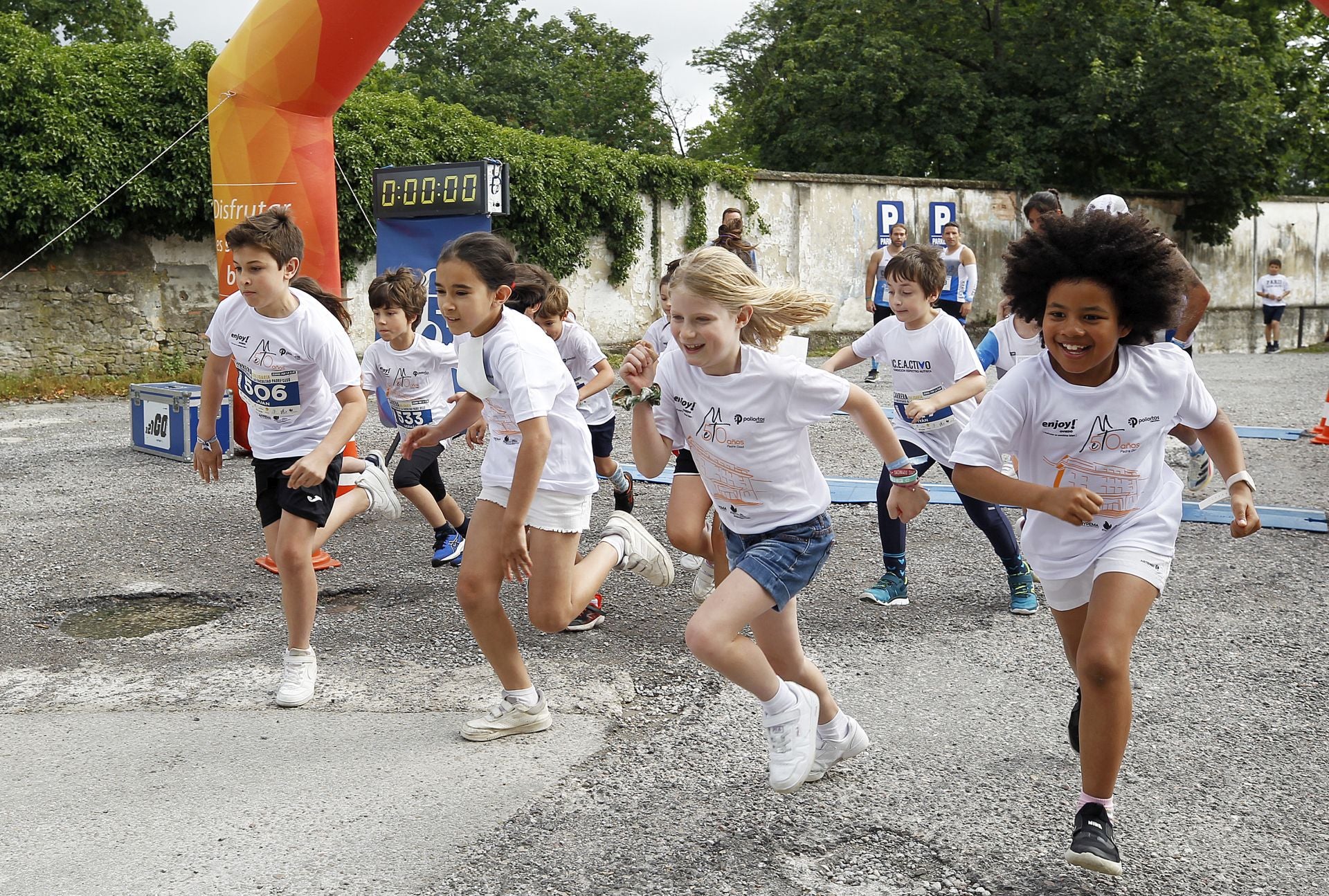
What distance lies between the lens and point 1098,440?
3180 mm

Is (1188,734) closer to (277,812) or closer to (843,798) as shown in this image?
(843,798)

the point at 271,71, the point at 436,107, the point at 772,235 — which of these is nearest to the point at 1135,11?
the point at 772,235

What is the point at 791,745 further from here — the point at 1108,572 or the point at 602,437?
the point at 602,437

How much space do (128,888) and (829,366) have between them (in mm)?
3551

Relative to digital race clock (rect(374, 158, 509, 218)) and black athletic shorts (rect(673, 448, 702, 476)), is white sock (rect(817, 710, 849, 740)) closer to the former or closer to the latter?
black athletic shorts (rect(673, 448, 702, 476))

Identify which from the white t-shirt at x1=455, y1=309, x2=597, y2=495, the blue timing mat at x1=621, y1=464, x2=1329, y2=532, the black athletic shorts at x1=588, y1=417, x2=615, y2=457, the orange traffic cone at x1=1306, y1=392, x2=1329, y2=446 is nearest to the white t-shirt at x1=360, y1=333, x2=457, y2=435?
the black athletic shorts at x1=588, y1=417, x2=615, y2=457

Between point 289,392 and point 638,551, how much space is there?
1523 millimetres

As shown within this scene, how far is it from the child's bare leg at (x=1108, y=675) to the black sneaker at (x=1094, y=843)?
0.06 metres

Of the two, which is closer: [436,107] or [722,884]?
[722,884]

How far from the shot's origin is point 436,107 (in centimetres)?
1800

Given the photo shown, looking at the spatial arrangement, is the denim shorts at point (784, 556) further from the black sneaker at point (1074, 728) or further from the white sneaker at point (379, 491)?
the white sneaker at point (379, 491)

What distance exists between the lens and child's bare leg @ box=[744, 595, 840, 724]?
362cm

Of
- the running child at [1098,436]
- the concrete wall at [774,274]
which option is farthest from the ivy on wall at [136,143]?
the running child at [1098,436]

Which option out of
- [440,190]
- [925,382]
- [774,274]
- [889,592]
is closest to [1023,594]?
[889,592]
